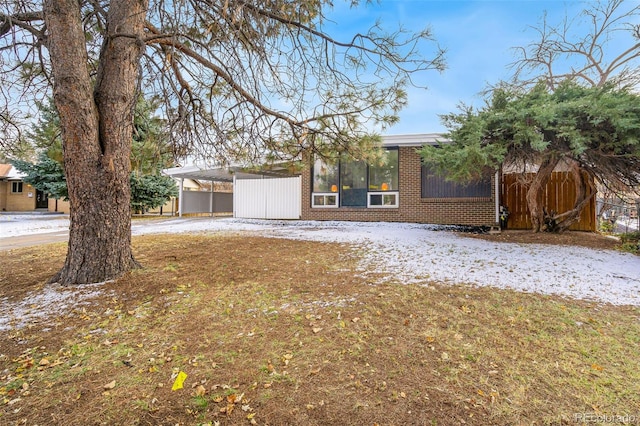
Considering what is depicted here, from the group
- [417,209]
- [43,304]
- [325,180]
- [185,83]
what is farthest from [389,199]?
[43,304]

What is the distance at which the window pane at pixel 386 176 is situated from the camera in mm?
11727

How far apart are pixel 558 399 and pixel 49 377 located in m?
3.38

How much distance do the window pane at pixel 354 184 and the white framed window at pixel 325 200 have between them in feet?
1.09

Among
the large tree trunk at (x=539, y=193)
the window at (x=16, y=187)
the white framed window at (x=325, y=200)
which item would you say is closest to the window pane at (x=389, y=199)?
the white framed window at (x=325, y=200)

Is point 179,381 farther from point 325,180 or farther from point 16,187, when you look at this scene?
point 16,187

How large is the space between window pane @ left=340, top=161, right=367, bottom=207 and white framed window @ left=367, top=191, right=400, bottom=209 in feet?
0.76

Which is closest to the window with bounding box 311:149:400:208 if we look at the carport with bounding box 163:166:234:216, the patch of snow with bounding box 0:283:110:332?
the carport with bounding box 163:166:234:216

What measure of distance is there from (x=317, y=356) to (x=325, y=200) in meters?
10.4

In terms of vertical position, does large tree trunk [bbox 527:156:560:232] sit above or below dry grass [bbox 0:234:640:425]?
above

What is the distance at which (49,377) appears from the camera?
2285mm

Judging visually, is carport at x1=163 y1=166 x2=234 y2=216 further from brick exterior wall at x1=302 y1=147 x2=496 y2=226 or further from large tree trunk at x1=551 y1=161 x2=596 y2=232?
large tree trunk at x1=551 y1=161 x2=596 y2=232

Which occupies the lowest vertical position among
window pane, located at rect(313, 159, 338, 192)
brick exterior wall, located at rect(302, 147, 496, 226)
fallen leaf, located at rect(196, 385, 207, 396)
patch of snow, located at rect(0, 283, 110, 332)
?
fallen leaf, located at rect(196, 385, 207, 396)

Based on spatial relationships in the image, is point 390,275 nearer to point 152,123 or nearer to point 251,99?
point 251,99

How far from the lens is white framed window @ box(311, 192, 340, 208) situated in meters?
12.5
